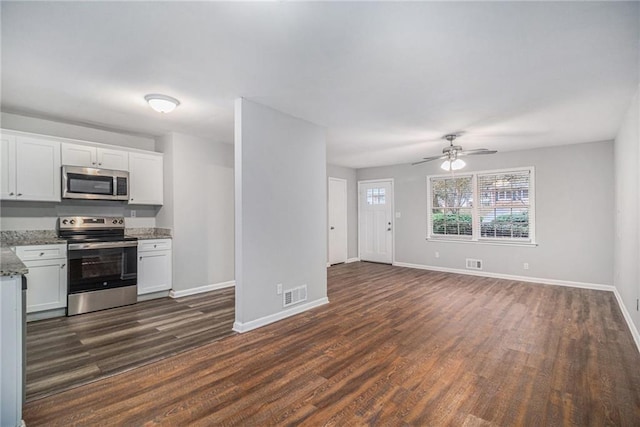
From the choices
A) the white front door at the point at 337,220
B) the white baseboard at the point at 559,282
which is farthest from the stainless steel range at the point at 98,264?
the white baseboard at the point at 559,282

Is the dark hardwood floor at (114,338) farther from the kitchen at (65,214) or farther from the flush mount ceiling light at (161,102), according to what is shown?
the flush mount ceiling light at (161,102)

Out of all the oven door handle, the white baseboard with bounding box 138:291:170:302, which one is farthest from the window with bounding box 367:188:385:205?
the oven door handle

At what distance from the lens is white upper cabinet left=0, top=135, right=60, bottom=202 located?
11.8 feet

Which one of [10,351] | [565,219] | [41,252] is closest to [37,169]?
[41,252]

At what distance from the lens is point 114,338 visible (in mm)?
3168

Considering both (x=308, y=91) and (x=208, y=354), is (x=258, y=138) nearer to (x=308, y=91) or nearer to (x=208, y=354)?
(x=308, y=91)

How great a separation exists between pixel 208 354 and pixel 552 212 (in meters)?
6.07

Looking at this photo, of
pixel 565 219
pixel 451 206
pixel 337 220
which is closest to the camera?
pixel 565 219

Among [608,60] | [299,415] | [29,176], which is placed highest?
A: [608,60]

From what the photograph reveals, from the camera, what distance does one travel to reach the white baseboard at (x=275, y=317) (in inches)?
133

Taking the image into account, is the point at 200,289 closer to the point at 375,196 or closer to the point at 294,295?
the point at 294,295

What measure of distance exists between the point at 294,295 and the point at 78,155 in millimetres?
3448

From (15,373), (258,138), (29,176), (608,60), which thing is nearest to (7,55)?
(29,176)

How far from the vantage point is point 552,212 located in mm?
5555
